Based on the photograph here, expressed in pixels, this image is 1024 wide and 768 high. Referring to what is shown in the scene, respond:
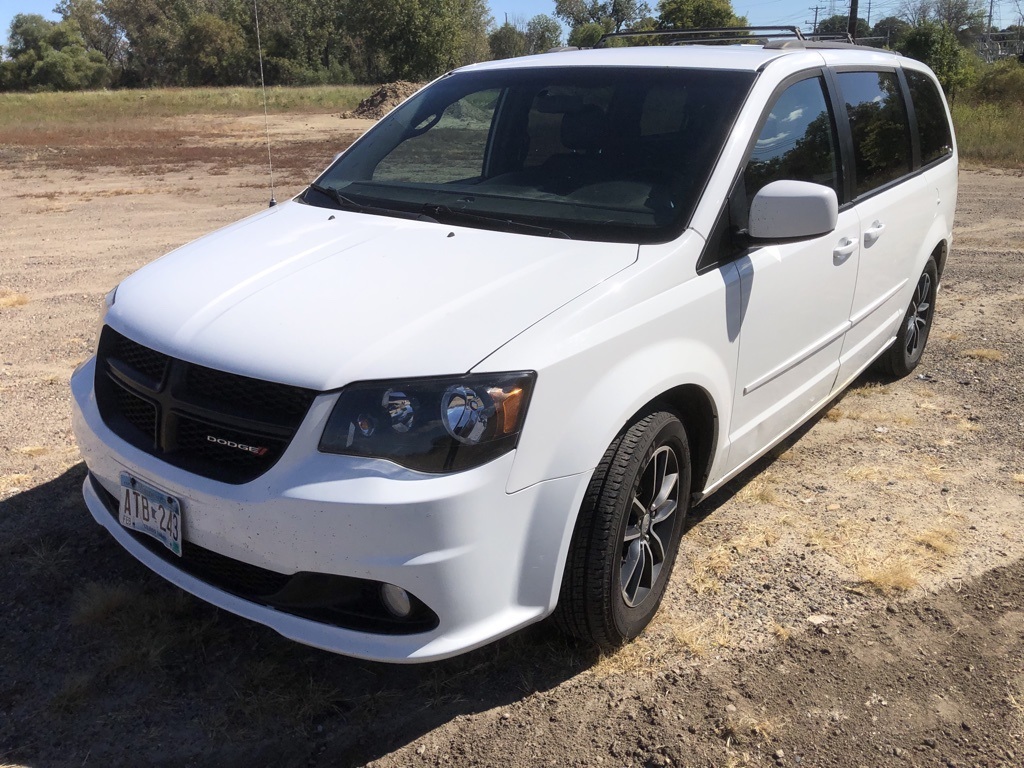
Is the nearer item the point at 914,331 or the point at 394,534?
the point at 394,534

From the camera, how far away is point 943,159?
542cm

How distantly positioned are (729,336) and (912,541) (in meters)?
1.37

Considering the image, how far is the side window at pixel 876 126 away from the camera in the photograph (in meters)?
4.14

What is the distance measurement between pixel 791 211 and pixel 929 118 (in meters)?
2.79

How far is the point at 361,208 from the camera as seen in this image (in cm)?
357

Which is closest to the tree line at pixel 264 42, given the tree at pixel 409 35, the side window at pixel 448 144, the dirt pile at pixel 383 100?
the tree at pixel 409 35

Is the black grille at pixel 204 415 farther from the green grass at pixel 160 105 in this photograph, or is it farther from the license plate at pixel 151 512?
the green grass at pixel 160 105

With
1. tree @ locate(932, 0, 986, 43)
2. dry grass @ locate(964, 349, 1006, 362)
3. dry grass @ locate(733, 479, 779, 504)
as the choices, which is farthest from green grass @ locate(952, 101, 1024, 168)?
tree @ locate(932, 0, 986, 43)

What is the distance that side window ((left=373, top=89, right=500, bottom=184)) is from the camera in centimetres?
384

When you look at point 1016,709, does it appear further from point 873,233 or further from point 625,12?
point 625,12

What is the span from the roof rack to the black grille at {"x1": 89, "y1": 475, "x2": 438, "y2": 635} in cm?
336

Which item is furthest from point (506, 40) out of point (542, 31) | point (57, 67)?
point (57, 67)

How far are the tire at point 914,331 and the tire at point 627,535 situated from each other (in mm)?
2866

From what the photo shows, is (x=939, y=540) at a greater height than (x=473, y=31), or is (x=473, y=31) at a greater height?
(x=473, y=31)
